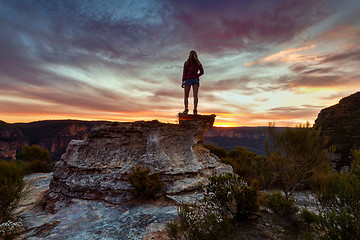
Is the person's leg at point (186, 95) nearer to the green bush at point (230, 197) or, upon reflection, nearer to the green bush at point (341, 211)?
the green bush at point (230, 197)

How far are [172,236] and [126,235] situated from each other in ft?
3.87

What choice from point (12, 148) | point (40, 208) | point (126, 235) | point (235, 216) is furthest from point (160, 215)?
point (12, 148)

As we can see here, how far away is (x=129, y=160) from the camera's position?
7340 millimetres

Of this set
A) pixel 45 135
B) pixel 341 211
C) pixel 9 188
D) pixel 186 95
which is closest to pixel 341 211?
pixel 341 211

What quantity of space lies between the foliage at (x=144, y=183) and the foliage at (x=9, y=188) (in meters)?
4.12

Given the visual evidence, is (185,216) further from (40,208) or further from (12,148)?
(12,148)

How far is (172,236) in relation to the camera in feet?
12.6

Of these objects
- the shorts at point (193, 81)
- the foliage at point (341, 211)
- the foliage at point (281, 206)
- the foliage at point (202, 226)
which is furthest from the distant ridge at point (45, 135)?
the foliage at point (202, 226)

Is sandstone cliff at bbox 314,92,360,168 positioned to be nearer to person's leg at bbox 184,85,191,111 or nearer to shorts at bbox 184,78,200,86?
shorts at bbox 184,78,200,86

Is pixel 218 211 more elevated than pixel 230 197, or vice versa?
pixel 230 197

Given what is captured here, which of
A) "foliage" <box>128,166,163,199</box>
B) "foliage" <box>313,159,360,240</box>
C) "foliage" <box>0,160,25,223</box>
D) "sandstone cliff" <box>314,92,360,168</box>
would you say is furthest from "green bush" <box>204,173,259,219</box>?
"sandstone cliff" <box>314,92,360,168</box>

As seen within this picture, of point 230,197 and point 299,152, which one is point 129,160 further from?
point 299,152

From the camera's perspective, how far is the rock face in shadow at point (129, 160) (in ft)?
21.2

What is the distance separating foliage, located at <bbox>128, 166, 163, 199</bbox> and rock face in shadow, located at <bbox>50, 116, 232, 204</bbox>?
1.08ft
